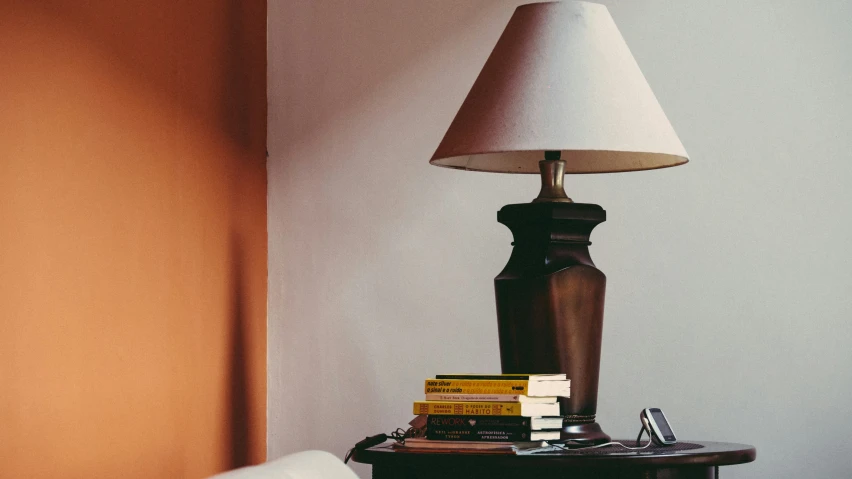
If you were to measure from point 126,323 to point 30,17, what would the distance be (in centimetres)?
53

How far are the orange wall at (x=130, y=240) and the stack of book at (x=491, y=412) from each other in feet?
1.63

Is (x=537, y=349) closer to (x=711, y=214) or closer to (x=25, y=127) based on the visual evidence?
(x=711, y=214)

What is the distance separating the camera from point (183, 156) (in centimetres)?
181

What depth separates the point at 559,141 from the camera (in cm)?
160

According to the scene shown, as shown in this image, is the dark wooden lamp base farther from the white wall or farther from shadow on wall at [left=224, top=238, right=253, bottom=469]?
shadow on wall at [left=224, top=238, right=253, bottom=469]

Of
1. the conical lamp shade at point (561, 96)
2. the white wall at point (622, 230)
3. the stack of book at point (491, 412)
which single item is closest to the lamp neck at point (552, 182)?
the conical lamp shade at point (561, 96)

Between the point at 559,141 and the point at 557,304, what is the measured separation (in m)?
0.29

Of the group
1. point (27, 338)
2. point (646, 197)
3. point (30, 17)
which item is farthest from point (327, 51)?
point (27, 338)

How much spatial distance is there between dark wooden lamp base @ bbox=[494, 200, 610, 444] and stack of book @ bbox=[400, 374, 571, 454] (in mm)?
55

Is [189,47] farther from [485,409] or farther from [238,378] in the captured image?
[485,409]

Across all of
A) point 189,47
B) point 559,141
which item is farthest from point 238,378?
point 559,141

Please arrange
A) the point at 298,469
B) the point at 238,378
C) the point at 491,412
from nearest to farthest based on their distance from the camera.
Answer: the point at 298,469, the point at 491,412, the point at 238,378

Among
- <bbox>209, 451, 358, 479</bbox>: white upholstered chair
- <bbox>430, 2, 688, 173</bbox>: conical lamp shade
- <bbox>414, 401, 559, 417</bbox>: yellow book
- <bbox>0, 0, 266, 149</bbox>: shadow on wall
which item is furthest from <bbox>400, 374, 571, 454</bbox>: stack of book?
<bbox>0, 0, 266, 149</bbox>: shadow on wall

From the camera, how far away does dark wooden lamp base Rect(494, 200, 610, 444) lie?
1.65 m
